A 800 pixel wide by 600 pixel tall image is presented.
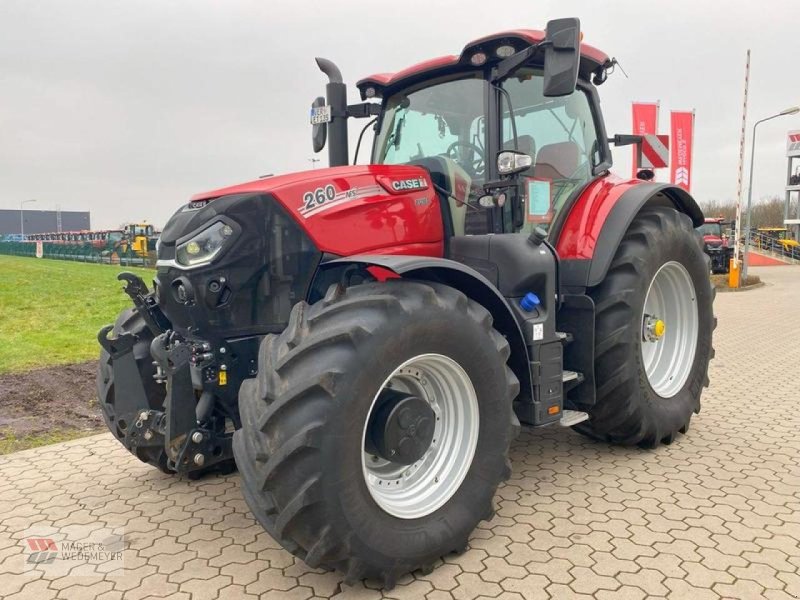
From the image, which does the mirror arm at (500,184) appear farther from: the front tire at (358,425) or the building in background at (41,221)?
the building in background at (41,221)

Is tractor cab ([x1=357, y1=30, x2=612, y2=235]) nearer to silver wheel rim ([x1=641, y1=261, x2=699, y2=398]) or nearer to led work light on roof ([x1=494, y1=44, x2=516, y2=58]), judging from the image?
led work light on roof ([x1=494, y1=44, x2=516, y2=58])

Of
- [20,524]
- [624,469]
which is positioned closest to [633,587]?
[624,469]

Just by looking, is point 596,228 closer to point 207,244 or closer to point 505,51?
point 505,51

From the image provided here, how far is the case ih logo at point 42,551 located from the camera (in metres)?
3.03

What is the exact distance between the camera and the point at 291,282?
3.12 meters

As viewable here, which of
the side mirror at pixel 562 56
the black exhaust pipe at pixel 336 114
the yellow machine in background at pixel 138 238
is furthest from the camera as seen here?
the yellow machine in background at pixel 138 238

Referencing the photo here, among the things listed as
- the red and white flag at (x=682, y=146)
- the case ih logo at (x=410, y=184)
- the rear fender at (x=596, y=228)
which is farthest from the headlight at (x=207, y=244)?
the red and white flag at (x=682, y=146)

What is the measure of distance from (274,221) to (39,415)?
12.3ft

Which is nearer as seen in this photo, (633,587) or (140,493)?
(633,587)

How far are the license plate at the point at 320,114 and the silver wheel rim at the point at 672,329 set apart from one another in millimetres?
2593

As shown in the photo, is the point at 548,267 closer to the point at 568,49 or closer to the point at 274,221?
the point at 568,49

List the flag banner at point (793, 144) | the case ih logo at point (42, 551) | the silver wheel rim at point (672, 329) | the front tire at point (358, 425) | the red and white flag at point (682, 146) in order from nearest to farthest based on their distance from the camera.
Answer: the front tire at point (358, 425) → the case ih logo at point (42, 551) → the silver wheel rim at point (672, 329) → the red and white flag at point (682, 146) → the flag banner at point (793, 144)

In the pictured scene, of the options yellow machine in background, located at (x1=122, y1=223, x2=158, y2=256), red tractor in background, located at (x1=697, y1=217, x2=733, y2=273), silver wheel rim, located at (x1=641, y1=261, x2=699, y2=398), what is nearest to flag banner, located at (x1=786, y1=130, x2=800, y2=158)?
red tractor in background, located at (x1=697, y1=217, x2=733, y2=273)

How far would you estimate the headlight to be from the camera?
2.96m
